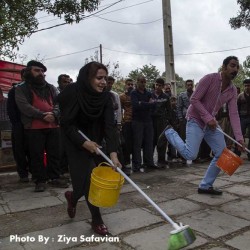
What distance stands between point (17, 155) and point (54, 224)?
2552mm

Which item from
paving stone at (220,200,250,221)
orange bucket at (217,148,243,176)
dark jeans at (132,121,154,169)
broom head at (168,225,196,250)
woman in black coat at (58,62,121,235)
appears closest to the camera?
broom head at (168,225,196,250)

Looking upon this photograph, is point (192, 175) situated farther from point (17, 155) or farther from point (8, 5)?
point (8, 5)

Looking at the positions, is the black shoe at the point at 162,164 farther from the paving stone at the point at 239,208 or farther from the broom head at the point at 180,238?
the broom head at the point at 180,238

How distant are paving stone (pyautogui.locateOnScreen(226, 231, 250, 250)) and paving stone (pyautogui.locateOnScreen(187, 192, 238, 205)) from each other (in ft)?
3.87

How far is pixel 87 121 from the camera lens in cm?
383

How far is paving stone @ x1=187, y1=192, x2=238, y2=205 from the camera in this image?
15.8 feet

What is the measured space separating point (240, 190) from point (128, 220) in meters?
2.23

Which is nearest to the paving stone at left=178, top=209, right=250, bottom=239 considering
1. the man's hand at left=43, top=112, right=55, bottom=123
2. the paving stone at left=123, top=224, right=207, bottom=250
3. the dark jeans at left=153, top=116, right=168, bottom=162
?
the paving stone at left=123, top=224, right=207, bottom=250

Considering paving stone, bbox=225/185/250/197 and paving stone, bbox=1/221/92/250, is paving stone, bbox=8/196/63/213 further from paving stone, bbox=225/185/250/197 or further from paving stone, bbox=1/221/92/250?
paving stone, bbox=225/185/250/197

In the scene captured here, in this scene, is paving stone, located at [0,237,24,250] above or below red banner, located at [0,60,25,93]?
below

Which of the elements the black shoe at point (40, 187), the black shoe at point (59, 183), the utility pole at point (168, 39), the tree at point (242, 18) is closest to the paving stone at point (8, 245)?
the black shoe at point (40, 187)

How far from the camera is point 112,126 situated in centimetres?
382

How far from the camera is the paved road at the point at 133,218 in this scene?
3455 millimetres

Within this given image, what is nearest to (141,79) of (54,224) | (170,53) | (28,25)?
(28,25)
